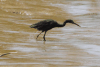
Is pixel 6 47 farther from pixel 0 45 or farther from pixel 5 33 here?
pixel 5 33

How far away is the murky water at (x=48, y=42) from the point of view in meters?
7.55

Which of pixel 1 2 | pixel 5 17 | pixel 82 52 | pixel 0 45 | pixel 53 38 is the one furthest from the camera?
pixel 1 2

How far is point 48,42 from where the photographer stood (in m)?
10.0

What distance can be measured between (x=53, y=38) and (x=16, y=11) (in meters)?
7.60

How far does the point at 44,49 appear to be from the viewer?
902cm

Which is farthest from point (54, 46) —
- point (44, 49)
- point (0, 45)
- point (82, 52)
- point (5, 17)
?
point (5, 17)

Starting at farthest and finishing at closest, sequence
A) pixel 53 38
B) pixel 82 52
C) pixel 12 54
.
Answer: pixel 53 38
pixel 82 52
pixel 12 54

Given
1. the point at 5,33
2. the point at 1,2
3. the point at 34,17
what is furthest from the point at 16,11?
the point at 5,33

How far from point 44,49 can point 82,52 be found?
48.1 inches

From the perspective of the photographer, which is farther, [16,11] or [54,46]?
[16,11]

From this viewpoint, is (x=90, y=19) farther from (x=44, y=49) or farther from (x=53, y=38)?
(x=44, y=49)

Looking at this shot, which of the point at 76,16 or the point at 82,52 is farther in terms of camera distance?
the point at 76,16

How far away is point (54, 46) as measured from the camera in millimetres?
9430

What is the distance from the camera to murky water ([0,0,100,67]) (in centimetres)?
755
